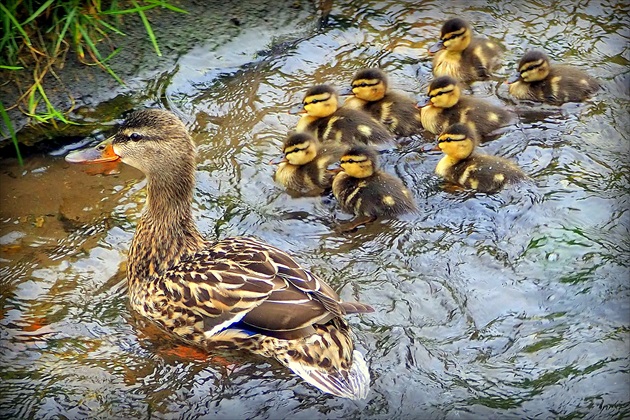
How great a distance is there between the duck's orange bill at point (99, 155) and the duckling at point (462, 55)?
1862 millimetres

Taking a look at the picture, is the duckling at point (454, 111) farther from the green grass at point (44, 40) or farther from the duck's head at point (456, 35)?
the green grass at point (44, 40)

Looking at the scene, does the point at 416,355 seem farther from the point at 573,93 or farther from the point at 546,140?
the point at 573,93

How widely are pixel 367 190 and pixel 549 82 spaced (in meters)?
1.20

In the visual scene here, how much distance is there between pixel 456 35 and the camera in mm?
4453

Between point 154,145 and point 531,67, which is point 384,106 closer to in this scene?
point 531,67

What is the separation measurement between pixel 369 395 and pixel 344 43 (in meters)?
2.34

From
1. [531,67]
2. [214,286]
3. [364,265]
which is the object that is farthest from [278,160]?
[531,67]

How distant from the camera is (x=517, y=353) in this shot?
3.01 metres

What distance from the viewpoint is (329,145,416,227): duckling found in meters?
3.65

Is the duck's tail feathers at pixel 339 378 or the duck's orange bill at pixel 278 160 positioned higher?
the duck's orange bill at pixel 278 160

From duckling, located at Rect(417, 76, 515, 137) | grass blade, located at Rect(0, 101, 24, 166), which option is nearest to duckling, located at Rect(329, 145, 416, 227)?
duckling, located at Rect(417, 76, 515, 137)

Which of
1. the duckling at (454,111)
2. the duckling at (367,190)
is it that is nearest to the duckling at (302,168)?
the duckling at (367,190)

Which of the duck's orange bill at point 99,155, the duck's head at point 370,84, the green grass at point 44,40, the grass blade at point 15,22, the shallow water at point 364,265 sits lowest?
the shallow water at point 364,265

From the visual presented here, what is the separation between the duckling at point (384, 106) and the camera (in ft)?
13.7
